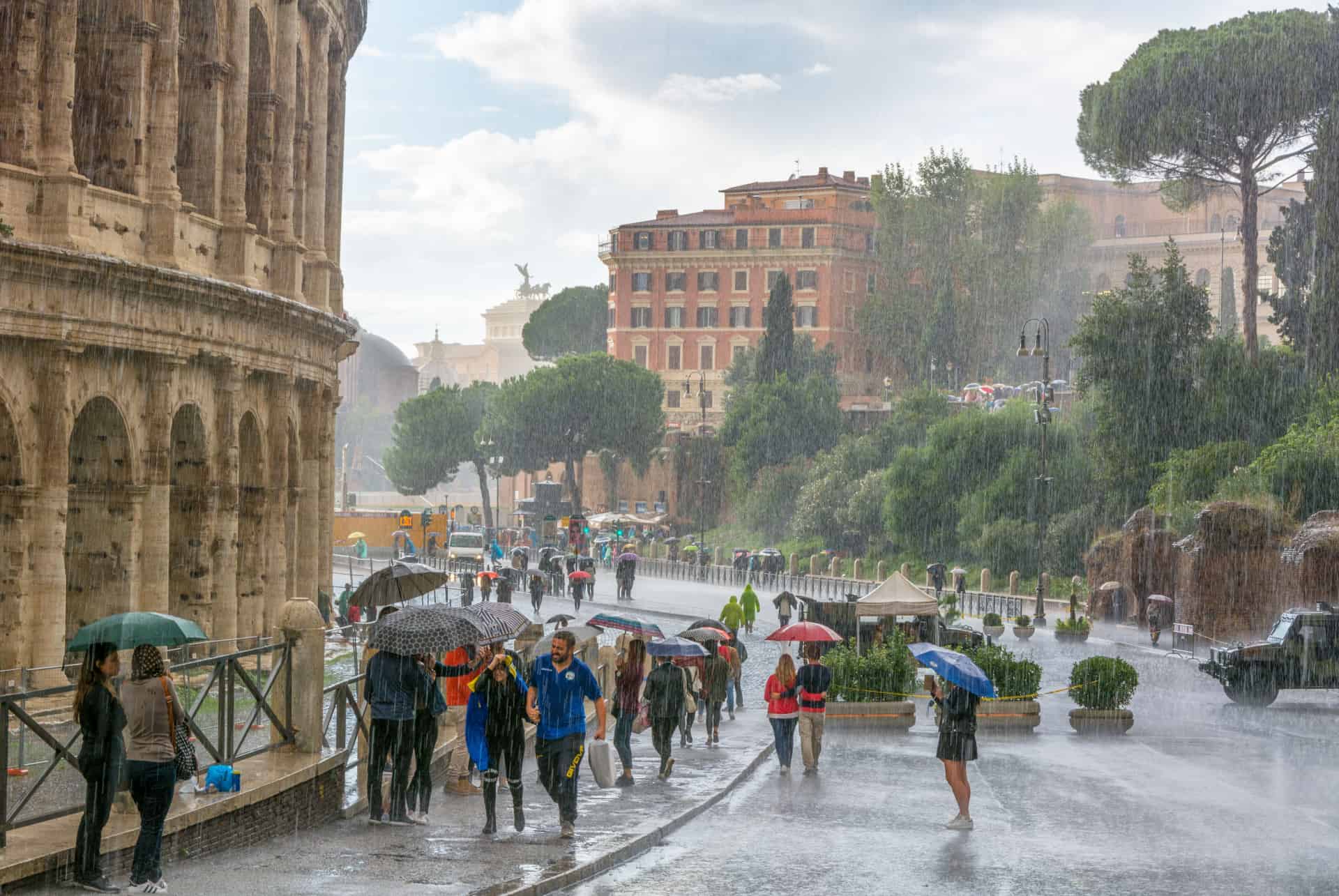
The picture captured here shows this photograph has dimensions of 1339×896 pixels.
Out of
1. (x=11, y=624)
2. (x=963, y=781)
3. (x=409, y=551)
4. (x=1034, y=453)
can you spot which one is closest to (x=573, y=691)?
(x=963, y=781)

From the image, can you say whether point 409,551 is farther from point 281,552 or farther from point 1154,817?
point 1154,817

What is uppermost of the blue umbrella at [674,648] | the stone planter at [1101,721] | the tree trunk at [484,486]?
the tree trunk at [484,486]

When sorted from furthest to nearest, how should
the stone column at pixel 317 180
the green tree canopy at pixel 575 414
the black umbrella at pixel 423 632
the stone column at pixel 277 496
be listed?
the green tree canopy at pixel 575 414, the stone column at pixel 317 180, the stone column at pixel 277 496, the black umbrella at pixel 423 632

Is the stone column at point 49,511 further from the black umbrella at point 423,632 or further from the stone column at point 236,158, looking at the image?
the black umbrella at point 423,632

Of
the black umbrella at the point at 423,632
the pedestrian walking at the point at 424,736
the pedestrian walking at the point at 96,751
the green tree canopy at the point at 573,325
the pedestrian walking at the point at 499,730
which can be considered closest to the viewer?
the pedestrian walking at the point at 96,751

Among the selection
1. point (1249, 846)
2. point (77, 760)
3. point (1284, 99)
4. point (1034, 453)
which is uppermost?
point (1284, 99)

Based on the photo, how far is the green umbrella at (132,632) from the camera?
12664mm

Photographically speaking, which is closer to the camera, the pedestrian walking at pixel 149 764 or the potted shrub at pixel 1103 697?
the pedestrian walking at pixel 149 764

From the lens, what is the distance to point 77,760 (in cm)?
1112

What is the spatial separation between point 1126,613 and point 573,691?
1453 inches

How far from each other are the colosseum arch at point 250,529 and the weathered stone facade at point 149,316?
34mm

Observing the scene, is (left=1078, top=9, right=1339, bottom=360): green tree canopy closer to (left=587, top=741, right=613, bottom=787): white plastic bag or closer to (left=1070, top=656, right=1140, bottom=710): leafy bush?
(left=1070, top=656, right=1140, bottom=710): leafy bush

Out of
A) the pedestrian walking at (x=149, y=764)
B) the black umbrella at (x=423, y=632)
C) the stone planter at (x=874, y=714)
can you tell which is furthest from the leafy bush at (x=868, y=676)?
the pedestrian walking at (x=149, y=764)

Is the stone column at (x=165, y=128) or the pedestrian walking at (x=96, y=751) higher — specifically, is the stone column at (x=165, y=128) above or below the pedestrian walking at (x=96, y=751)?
above
